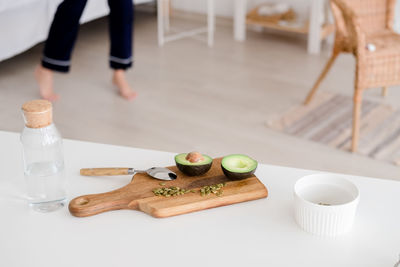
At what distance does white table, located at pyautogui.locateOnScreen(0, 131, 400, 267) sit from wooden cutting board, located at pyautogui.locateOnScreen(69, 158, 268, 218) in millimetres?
13

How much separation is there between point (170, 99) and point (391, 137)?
108 centimetres

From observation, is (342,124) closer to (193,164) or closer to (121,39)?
(121,39)

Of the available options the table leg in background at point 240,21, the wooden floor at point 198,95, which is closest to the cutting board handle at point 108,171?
the wooden floor at point 198,95

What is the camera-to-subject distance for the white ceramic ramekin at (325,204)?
0.99 m

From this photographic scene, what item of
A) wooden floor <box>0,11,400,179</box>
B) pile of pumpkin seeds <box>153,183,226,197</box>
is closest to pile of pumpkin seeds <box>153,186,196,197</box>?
pile of pumpkin seeds <box>153,183,226,197</box>

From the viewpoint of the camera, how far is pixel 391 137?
8.13 ft

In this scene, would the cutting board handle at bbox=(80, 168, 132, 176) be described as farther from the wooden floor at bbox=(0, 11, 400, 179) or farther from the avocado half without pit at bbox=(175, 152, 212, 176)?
the wooden floor at bbox=(0, 11, 400, 179)

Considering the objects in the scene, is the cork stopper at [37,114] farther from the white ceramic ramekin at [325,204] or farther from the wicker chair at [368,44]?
the wicker chair at [368,44]

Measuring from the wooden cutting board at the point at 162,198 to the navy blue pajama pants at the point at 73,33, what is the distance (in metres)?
1.61

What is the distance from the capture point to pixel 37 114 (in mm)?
1025

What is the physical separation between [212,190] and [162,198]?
10 centimetres

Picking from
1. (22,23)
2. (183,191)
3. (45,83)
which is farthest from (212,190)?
(22,23)

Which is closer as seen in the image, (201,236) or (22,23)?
→ (201,236)

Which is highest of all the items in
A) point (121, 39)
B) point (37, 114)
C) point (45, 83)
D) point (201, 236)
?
point (37, 114)
